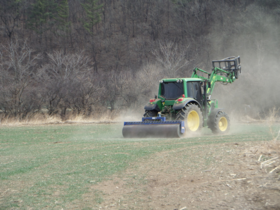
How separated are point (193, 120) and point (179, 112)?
1.07m

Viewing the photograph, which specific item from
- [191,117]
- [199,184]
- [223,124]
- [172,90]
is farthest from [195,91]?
[199,184]

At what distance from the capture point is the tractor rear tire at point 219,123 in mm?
16469

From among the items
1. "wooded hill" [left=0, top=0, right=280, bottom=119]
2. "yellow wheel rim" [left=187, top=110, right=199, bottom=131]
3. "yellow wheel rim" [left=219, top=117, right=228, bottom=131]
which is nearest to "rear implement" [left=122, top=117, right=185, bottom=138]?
"yellow wheel rim" [left=187, top=110, right=199, bottom=131]

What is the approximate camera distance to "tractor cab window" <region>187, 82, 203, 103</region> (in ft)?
52.7

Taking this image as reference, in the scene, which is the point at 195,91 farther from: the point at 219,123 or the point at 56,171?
the point at 56,171

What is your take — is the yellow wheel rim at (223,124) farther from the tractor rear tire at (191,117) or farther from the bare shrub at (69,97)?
the bare shrub at (69,97)

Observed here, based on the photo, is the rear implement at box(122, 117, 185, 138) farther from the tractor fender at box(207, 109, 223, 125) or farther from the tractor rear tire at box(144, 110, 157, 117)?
the tractor fender at box(207, 109, 223, 125)

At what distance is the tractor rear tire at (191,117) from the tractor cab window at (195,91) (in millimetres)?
774

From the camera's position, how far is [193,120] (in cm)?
1577

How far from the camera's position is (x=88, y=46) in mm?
71688

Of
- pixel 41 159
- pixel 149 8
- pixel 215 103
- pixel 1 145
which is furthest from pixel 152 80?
pixel 149 8

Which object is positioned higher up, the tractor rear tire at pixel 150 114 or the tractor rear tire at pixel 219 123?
the tractor rear tire at pixel 150 114

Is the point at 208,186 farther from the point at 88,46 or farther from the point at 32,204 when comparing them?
the point at 88,46

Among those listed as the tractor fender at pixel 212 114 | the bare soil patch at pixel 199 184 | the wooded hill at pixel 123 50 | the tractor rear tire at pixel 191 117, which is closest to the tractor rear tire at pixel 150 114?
the tractor rear tire at pixel 191 117
